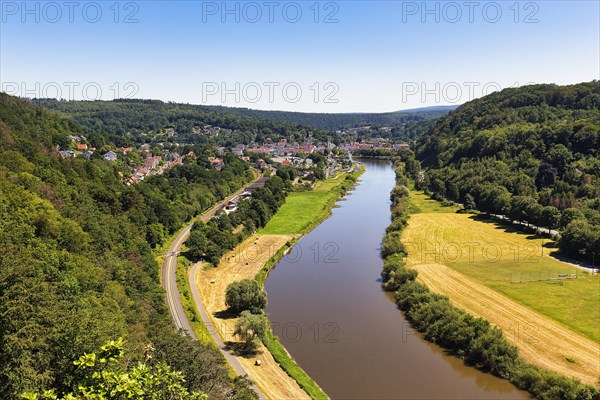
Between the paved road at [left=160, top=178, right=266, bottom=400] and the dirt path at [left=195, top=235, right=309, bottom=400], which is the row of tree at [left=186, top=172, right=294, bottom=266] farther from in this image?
the paved road at [left=160, top=178, right=266, bottom=400]

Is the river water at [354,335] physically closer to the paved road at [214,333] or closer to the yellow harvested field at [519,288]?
the paved road at [214,333]

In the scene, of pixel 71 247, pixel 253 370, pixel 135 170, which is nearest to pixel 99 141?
pixel 135 170

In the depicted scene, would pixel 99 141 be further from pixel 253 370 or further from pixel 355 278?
pixel 253 370

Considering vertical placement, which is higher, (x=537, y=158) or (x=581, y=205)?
(x=537, y=158)

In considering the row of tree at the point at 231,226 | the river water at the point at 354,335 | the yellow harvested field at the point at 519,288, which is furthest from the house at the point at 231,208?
the yellow harvested field at the point at 519,288

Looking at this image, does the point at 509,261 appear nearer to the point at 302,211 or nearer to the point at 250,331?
the point at 250,331

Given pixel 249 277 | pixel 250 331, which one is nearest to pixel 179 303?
pixel 250 331
